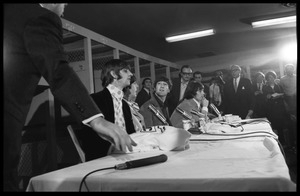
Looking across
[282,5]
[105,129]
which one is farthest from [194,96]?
[105,129]

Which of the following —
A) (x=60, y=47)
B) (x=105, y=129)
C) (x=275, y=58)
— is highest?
(x=275, y=58)

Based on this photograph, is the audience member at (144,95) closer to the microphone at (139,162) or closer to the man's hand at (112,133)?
the microphone at (139,162)

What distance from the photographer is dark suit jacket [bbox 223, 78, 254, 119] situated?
14.9ft

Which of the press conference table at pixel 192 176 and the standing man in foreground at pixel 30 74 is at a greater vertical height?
the standing man in foreground at pixel 30 74

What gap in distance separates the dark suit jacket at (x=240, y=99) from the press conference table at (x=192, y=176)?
11.7 ft

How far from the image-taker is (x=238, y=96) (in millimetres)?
4613

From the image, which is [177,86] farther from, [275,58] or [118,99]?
[275,58]

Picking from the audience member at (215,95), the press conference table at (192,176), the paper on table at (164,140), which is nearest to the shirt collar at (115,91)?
the paper on table at (164,140)

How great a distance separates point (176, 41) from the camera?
21.2ft

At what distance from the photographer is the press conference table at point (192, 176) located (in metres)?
0.71

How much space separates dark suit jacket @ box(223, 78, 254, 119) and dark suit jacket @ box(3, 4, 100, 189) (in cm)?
402

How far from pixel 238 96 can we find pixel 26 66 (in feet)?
13.7

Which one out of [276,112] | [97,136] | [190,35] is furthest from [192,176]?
[190,35]
